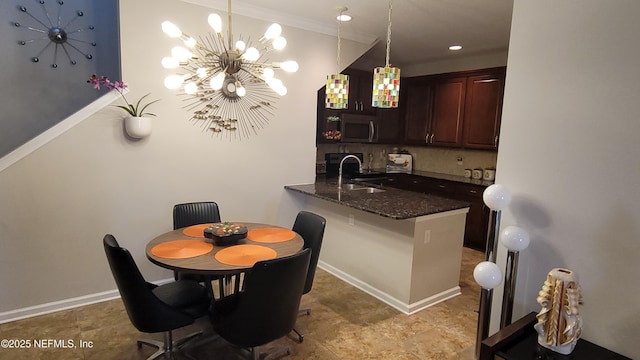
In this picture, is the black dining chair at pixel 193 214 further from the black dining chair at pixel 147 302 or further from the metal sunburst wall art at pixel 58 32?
the metal sunburst wall art at pixel 58 32

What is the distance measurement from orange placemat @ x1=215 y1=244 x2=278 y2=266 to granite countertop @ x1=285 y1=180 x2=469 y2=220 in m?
1.04

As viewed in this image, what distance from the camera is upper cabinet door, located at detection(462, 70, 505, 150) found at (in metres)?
4.61

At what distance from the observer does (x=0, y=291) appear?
2.72m

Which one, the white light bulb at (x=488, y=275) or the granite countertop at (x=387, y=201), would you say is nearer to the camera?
the white light bulb at (x=488, y=275)

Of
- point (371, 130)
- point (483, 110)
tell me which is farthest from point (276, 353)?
point (483, 110)

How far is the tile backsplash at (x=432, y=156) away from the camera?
5219 millimetres

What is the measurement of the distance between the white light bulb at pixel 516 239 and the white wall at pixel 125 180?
2641 millimetres

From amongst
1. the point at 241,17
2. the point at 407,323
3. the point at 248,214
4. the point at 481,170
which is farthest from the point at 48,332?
the point at 481,170

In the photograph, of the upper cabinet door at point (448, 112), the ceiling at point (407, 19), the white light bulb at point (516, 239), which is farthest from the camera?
the upper cabinet door at point (448, 112)

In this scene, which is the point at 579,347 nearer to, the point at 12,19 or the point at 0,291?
the point at 0,291

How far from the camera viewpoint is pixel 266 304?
1.88 metres

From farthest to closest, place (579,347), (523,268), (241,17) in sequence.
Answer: (241,17), (523,268), (579,347)

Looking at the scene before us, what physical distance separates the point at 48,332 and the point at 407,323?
2743 mm

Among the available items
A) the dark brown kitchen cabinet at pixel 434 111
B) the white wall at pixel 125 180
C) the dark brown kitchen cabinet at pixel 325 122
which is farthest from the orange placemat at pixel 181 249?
the dark brown kitchen cabinet at pixel 434 111
